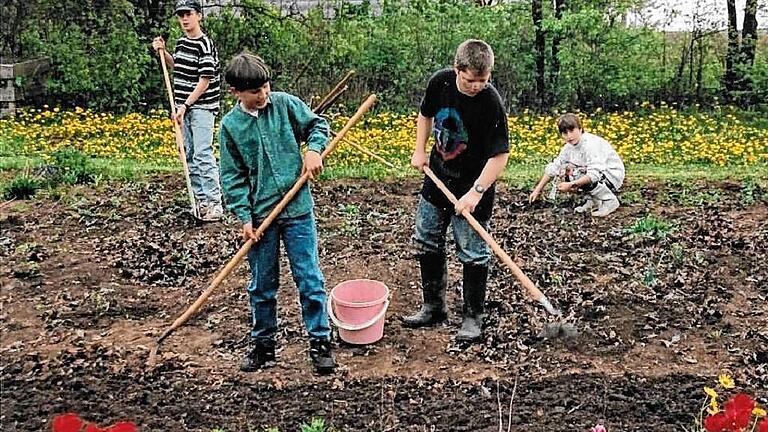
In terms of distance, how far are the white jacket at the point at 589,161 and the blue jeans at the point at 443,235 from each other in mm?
2646

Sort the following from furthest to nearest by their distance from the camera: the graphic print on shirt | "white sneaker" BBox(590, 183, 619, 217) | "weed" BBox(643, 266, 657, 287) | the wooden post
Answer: the wooden post, "white sneaker" BBox(590, 183, 619, 217), "weed" BBox(643, 266, 657, 287), the graphic print on shirt

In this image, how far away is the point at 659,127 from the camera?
1161 cm

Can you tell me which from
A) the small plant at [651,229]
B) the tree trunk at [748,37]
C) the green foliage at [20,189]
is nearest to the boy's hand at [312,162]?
the small plant at [651,229]

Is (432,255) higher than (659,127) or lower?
higher

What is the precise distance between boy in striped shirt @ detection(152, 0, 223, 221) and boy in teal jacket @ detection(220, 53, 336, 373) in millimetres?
2723

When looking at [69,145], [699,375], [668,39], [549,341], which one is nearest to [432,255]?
[549,341]

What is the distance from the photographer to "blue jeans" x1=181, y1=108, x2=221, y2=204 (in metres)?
7.18

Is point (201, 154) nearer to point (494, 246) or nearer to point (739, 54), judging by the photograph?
point (494, 246)

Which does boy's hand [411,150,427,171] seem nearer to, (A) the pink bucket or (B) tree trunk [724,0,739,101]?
(A) the pink bucket

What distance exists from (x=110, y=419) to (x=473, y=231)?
2.03 m

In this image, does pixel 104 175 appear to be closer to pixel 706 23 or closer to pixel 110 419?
pixel 110 419

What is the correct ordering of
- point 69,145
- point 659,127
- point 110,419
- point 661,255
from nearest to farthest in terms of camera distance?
point 110,419 < point 661,255 < point 69,145 < point 659,127

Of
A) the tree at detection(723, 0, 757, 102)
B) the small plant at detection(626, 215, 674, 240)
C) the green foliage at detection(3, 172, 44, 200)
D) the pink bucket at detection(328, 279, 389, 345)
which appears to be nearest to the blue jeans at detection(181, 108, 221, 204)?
the green foliage at detection(3, 172, 44, 200)

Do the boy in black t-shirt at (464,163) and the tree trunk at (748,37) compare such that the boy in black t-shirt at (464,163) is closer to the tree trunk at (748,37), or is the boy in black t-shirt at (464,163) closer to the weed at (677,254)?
the weed at (677,254)
